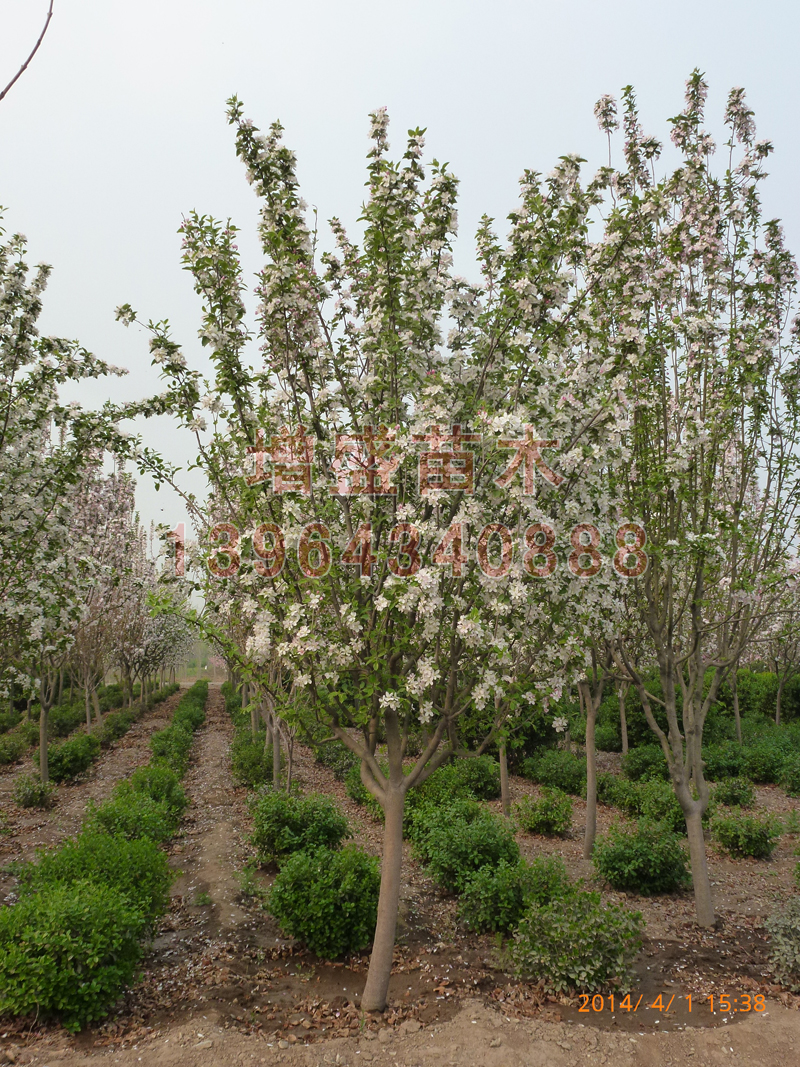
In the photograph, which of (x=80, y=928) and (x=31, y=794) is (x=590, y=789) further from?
(x=31, y=794)

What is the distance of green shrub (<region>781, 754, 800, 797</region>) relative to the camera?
508 inches

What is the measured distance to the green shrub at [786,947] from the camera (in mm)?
5309

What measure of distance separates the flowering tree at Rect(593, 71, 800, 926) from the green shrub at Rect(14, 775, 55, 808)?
10815mm

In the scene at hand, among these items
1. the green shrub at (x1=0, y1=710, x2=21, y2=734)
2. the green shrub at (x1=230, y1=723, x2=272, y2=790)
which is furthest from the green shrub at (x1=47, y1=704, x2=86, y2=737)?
the green shrub at (x1=230, y1=723, x2=272, y2=790)

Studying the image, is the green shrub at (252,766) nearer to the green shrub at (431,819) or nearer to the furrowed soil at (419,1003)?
the green shrub at (431,819)

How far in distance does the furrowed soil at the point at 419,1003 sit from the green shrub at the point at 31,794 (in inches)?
167

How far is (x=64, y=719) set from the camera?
64.9 ft

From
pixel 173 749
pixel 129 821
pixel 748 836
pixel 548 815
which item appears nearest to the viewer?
pixel 129 821

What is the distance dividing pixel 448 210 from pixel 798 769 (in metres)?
13.3

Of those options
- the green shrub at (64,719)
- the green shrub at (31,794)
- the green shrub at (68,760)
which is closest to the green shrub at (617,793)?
the green shrub at (31,794)

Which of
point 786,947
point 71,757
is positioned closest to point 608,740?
point 786,947

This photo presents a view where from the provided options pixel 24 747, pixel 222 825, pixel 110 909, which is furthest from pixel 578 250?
pixel 24 747

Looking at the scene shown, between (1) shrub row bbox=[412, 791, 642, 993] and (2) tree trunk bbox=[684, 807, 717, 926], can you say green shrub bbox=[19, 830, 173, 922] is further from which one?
(2) tree trunk bbox=[684, 807, 717, 926]

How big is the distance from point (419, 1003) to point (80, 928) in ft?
8.85
